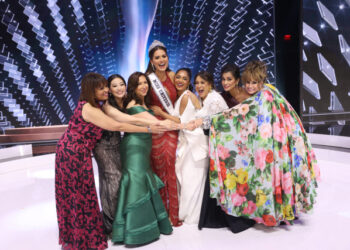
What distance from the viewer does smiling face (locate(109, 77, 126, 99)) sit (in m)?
2.23

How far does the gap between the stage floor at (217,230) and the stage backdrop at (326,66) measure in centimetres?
319

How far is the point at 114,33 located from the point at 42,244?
5486 mm

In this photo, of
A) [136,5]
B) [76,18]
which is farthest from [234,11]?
[76,18]

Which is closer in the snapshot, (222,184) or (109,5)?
(222,184)

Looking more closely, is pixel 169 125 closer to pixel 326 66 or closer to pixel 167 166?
pixel 167 166

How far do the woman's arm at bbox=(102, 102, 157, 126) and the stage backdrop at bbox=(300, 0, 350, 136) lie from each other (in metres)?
5.60

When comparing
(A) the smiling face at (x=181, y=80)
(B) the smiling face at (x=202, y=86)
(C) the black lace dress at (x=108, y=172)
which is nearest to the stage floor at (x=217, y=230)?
(C) the black lace dress at (x=108, y=172)

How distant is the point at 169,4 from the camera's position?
6.56 m

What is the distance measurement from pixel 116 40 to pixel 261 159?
5523mm

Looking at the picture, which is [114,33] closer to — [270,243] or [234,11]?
[234,11]

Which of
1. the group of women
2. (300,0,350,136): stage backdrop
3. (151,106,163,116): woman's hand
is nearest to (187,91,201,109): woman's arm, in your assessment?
the group of women

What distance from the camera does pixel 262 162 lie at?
84.3 inches

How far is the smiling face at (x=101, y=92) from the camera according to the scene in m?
2.06

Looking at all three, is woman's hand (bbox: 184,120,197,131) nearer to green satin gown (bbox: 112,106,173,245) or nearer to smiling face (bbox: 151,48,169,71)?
green satin gown (bbox: 112,106,173,245)
